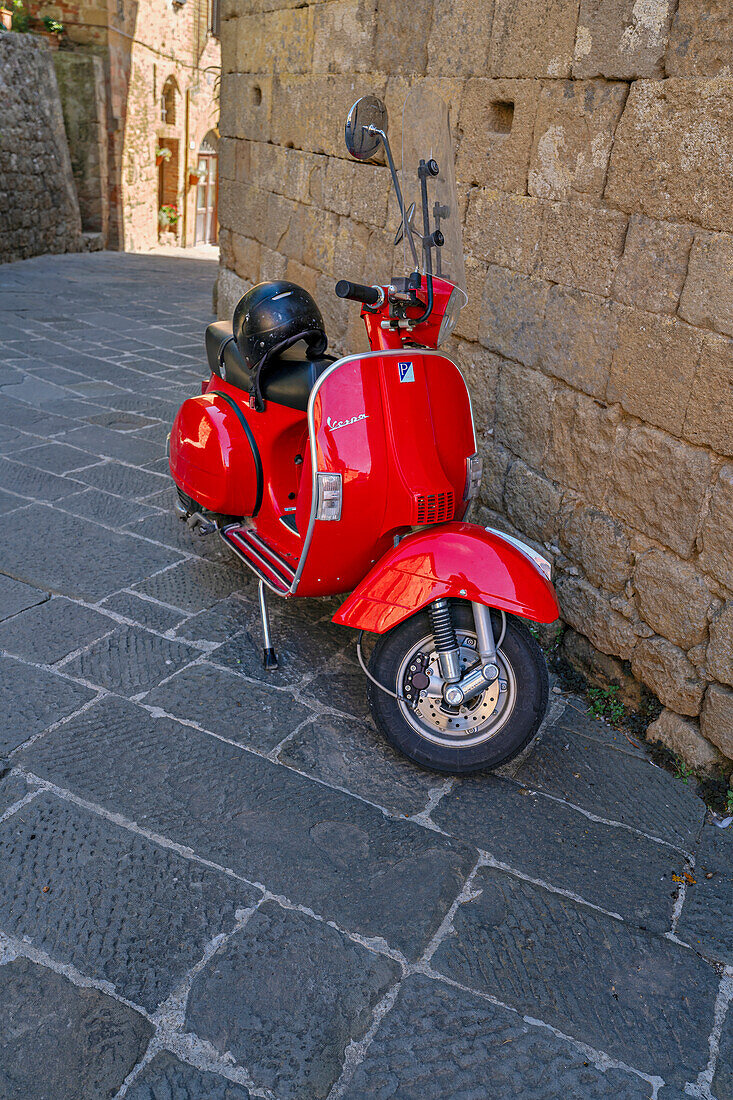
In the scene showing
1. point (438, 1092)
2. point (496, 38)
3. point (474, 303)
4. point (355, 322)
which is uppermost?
point (496, 38)

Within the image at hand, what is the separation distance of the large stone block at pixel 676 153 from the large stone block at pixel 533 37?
17.4 inches

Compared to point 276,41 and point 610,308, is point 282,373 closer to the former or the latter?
point 610,308

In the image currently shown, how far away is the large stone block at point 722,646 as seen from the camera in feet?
8.48

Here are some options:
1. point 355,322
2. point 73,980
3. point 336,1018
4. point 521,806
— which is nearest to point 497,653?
point 521,806

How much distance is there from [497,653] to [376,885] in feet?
2.37

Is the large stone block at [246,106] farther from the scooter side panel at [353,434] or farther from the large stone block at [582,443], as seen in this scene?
the scooter side panel at [353,434]

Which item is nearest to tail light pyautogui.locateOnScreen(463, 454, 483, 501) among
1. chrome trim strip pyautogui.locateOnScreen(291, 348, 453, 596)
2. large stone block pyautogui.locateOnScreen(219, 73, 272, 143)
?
chrome trim strip pyautogui.locateOnScreen(291, 348, 453, 596)

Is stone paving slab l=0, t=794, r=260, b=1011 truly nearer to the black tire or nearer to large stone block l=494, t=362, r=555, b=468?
the black tire

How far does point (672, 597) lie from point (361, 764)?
110 centimetres

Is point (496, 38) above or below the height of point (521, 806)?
above

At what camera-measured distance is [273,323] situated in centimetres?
310

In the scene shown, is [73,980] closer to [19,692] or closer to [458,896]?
[458,896]

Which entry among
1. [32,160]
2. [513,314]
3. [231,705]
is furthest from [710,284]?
[32,160]

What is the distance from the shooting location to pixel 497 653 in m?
2.55
